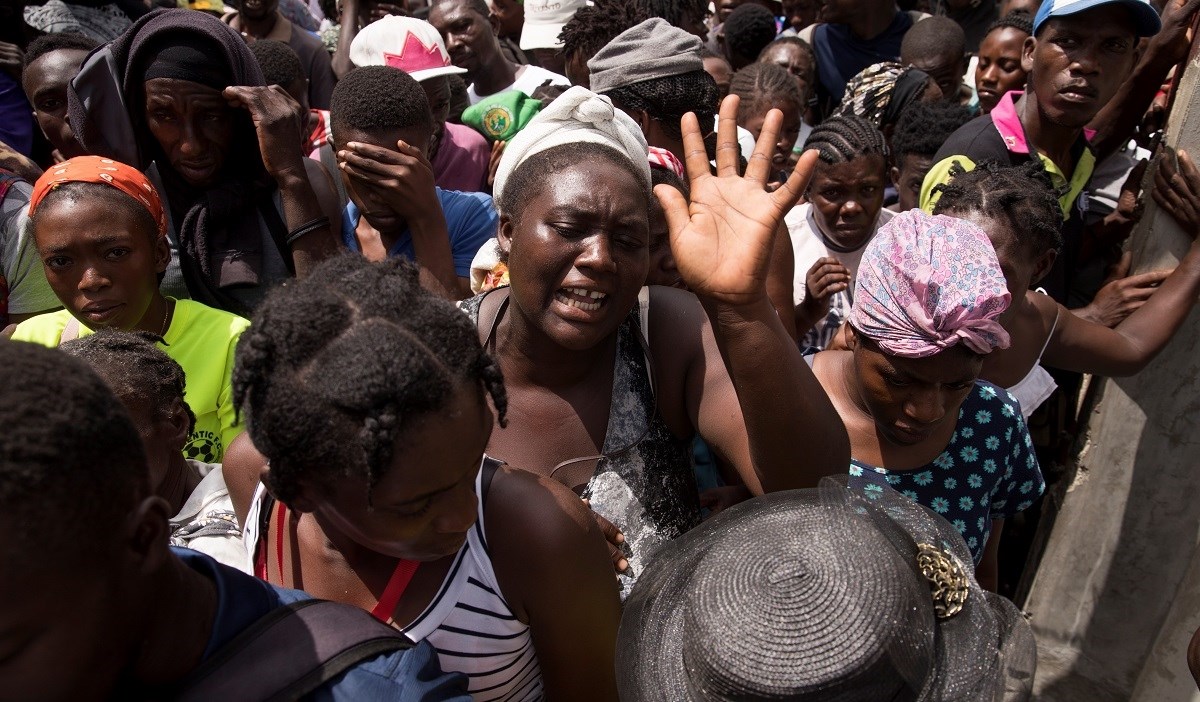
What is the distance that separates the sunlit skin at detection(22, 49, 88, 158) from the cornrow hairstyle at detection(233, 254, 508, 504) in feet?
10.7

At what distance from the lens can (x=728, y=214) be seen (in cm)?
178

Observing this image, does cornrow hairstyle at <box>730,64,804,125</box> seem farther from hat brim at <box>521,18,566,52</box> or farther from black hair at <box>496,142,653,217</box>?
black hair at <box>496,142,653,217</box>

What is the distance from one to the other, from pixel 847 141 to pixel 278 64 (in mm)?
2807

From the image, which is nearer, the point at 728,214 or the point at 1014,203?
the point at 728,214

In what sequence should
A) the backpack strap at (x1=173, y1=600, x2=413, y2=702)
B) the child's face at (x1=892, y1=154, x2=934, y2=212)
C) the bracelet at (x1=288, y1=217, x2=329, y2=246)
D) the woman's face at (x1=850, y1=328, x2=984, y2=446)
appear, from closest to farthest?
the backpack strap at (x1=173, y1=600, x2=413, y2=702) → the woman's face at (x1=850, y1=328, x2=984, y2=446) → the bracelet at (x1=288, y1=217, x2=329, y2=246) → the child's face at (x1=892, y1=154, x2=934, y2=212)

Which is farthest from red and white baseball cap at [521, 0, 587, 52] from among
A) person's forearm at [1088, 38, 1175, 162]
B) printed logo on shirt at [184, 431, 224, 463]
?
printed logo on shirt at [184, 431, 224, 463]

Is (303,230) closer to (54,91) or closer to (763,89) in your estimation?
(54,91)

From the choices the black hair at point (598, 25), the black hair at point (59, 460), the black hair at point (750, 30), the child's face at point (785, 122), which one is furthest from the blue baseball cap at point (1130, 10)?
the black hair at point (59, 460)

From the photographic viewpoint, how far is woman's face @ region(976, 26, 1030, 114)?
15.9 feet

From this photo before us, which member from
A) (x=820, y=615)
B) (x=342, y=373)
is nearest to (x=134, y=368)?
(x=342, y=373)

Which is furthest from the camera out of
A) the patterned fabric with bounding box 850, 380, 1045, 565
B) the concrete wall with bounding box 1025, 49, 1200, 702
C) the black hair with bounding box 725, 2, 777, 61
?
the black hair with bounding box 725, 2, 777, 61

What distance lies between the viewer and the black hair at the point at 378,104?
2902mm

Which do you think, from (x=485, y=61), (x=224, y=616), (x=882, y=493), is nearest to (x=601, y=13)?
(x=485, y=61)

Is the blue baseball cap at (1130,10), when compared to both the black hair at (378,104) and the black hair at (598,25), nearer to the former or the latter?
the black hair at (598,25)
